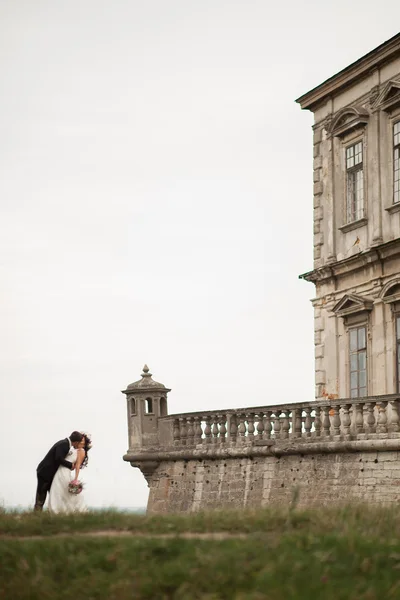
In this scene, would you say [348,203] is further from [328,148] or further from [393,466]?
[393,466]

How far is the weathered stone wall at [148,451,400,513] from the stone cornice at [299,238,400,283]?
5475 mm

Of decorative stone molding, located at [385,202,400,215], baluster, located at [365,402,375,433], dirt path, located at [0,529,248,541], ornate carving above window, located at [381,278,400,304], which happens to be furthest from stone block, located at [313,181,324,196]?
dirt path, located at [0,529,248,541]

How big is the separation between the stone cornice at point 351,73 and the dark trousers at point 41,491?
14054 millimetres

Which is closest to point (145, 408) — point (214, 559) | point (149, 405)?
point (149, 405)

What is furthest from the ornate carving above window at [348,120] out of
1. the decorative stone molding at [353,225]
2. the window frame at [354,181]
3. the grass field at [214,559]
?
the grass field at [214,559]

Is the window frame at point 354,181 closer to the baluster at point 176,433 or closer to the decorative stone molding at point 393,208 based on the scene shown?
the decorative stone molding at point 393,208

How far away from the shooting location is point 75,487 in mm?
17312

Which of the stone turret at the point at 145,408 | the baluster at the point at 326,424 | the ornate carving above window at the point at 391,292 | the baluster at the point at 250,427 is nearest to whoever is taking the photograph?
the baluster at the point at 326,424

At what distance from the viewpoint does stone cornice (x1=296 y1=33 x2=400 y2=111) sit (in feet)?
90.2

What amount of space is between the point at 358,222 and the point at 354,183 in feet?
4.22

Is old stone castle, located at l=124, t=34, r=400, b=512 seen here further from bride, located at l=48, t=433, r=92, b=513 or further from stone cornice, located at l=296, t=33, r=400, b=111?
bride, located at l=48, t=433, r=92, b=513

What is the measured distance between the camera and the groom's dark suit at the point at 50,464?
1741 centimetres

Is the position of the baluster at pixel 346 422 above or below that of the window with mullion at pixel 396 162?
below

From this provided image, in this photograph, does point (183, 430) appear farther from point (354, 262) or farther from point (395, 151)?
point (395, 151)
